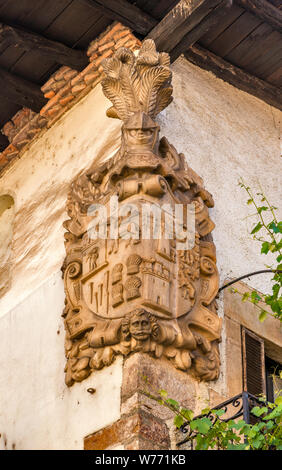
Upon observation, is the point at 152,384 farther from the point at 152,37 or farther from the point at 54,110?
the point at 54,110

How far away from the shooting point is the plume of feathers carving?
7.98 meters

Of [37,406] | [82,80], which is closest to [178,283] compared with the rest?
[37,406]

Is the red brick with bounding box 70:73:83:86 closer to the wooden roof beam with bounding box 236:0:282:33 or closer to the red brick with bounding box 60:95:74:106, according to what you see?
the red brick with bounding box 60:95:74:106

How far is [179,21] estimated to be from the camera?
8.46 m

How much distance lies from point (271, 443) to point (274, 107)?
162 inches

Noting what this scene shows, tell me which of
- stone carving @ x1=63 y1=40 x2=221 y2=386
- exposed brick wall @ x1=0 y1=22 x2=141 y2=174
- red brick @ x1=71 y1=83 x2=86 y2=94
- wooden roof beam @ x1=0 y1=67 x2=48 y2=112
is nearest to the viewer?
stone carving @ x1=63 y1=40 x2=221 y2=386

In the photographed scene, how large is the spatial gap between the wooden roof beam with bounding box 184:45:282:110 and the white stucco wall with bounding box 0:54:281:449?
2.7 inches

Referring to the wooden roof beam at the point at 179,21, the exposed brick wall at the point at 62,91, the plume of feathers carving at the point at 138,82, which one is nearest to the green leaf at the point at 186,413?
the plume of feathers carving at the point at 138,82

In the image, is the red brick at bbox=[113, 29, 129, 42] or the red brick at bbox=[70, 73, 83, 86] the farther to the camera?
the red brick at bbox=[70, 73, 83, 86]

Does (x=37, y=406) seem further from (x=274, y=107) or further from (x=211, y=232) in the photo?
(x=274, y=107)

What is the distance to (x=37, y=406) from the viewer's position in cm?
762

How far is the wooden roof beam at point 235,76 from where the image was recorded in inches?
365

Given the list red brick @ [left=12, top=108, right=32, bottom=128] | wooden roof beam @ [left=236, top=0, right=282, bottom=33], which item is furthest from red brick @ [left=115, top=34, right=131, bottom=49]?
red brick @ [left=12, top=108, right=32, bottom=128]

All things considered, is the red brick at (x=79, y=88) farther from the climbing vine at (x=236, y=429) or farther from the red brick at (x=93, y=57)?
the climbing vine at (x=236, y=429)
